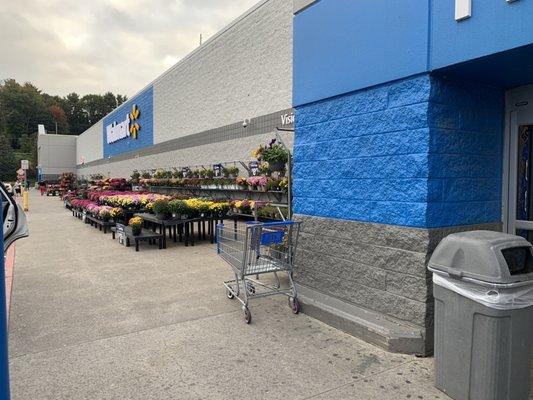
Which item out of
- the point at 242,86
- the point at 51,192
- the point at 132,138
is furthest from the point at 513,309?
the point at 51,192

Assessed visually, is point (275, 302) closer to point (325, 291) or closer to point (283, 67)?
point (325, 291)

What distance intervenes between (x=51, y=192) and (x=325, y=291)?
4299cm

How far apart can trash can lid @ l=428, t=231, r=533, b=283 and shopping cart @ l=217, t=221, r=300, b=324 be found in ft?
7.24

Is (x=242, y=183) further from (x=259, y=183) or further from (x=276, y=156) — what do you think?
(x=276, y=156)

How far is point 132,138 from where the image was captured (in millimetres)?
31109

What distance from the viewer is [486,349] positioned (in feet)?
9.21

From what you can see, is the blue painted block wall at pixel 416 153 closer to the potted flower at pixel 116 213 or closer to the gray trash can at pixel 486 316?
the gray trash can at pixel 486 316

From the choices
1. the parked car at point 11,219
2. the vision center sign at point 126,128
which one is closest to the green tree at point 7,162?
the vision center sign at point 126,128

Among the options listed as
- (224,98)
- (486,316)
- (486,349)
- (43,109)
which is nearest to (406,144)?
(486,316)

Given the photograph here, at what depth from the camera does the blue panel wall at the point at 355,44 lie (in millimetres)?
3979

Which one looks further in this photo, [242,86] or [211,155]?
[211,155]

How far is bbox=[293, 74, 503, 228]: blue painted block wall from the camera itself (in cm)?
396

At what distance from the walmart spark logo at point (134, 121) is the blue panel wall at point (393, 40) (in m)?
26.0

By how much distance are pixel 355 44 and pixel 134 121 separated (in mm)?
28196
